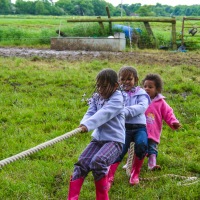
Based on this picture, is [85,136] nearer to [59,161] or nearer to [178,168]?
[59,161]

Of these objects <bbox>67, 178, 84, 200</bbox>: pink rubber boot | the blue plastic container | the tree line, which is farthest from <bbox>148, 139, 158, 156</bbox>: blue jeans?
the tree line

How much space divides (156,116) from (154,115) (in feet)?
0.11

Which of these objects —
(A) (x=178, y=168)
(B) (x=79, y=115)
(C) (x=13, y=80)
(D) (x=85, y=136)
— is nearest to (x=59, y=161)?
(D) (x=85, y=136)

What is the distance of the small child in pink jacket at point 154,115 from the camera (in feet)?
17.6

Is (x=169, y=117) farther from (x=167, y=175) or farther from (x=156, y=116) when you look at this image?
(x=167, y=175)

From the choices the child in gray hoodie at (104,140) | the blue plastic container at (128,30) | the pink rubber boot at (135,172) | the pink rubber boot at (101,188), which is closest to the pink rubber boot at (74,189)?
the child in gray hoodie at (104,140)

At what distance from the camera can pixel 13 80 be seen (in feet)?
34.5

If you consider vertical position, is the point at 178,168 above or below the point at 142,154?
below

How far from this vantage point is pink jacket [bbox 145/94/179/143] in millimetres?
5367

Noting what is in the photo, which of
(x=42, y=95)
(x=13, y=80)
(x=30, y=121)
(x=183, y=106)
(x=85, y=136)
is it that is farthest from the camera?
(x=13, y=80)

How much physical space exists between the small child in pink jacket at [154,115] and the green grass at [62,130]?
27 centimetres

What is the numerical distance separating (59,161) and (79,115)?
2.30 metres

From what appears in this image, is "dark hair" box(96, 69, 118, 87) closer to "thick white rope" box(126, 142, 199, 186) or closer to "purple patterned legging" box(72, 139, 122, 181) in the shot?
"purple patterned legging" box(72, 139, 122, 181)

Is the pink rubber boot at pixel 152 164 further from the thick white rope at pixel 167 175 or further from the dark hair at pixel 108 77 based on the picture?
the dark hair at pixel 108 77
